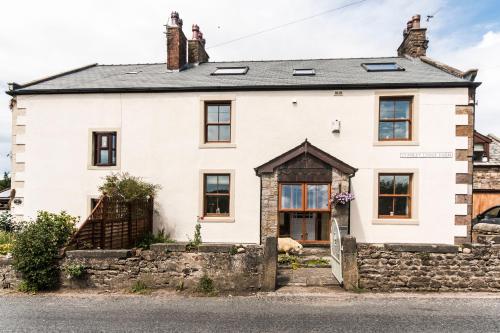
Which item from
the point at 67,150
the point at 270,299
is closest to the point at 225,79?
the point at 67,150

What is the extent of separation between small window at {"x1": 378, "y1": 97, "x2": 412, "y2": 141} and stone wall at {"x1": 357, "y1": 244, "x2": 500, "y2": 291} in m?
5.17

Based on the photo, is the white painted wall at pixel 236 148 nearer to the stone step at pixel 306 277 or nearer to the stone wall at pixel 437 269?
the stone step at pixel 306 277

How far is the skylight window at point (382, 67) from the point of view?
12.2 meters

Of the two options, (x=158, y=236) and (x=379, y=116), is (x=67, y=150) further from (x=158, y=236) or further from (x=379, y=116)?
(x=379, y=116)

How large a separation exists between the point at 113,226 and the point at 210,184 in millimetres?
3992

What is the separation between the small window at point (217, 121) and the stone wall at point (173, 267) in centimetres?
558

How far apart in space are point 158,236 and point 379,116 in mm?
A: 9735

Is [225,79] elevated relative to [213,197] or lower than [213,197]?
elevated

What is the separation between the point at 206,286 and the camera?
6.68 m

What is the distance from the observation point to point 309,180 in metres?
10.3

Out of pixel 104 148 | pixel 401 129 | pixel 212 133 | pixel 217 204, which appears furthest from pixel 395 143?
pixel 104 148

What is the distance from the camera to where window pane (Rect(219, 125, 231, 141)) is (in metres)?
11.5

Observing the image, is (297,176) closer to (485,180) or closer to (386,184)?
(386,184)

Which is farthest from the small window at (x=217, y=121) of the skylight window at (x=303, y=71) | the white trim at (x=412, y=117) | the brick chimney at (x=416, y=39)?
the brick chimney at (x=416, y=39)
